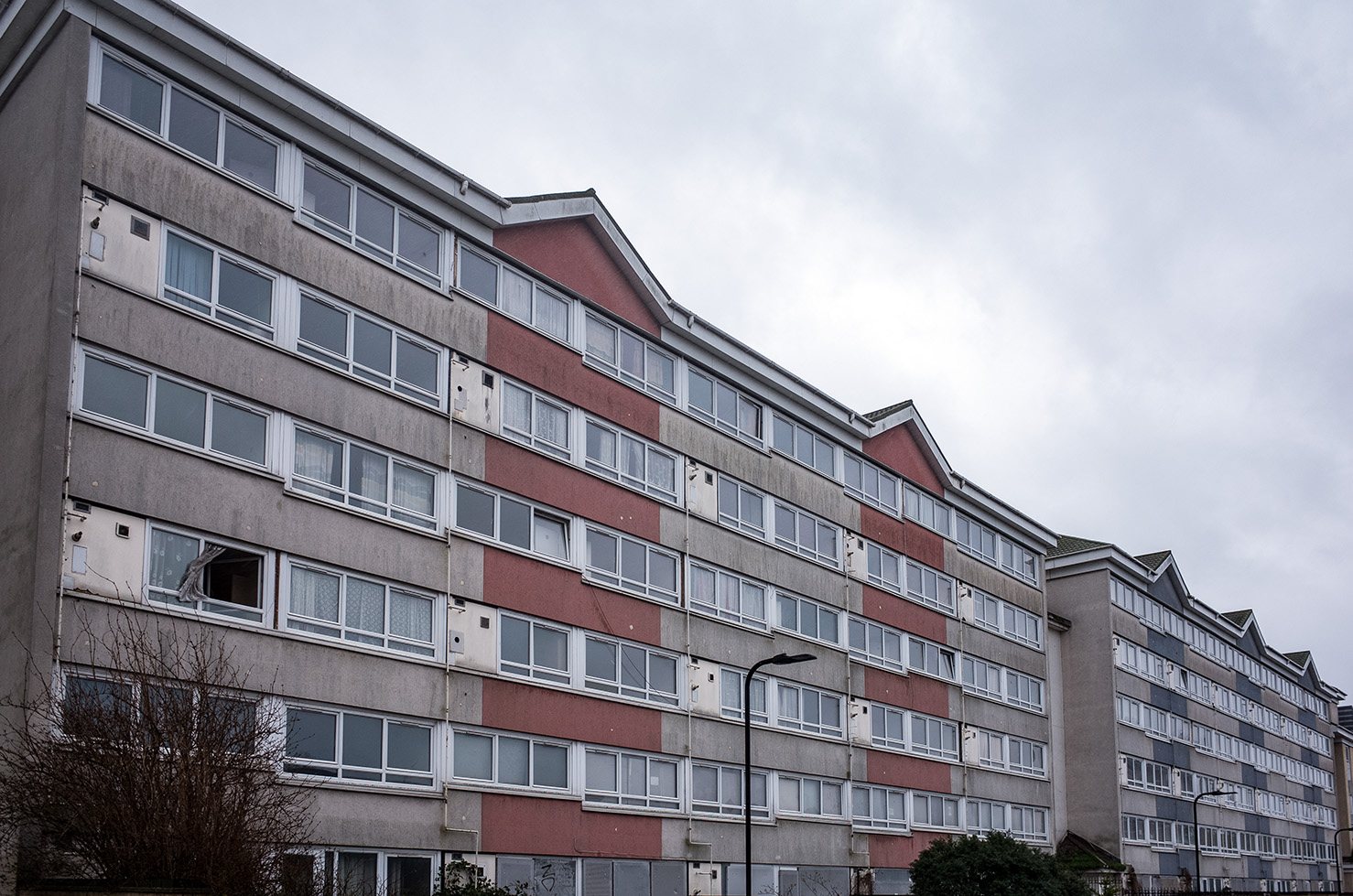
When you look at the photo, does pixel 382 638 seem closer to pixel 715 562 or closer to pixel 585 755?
pixel 585 755

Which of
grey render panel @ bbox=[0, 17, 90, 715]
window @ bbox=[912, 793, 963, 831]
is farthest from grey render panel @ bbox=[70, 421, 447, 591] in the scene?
window @ bbox=[912, 793, 963, 831]

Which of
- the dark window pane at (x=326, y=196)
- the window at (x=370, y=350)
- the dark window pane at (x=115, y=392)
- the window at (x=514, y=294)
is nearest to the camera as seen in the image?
the dark window pane at (x=115, y=392)

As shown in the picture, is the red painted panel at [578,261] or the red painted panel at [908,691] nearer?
the red painted panel at [578,261]

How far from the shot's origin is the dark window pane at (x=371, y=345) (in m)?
26.4

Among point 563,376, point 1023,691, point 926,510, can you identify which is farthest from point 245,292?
point 1023,691

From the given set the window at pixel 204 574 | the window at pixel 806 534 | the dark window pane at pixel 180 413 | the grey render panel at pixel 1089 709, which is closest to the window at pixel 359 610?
the window at pixel 204 574

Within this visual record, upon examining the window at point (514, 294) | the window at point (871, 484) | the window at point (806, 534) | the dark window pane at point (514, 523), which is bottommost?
the dark window pane at point (514, 523)

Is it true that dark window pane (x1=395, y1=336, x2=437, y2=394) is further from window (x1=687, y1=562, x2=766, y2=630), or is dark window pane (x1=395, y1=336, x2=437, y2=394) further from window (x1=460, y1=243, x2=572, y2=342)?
window (x1=687, y1=562, x2=766, y2=630)

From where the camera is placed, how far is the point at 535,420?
30.2 metres

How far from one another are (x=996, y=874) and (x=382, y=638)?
16.7m

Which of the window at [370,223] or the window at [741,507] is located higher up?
the window at [370,223]

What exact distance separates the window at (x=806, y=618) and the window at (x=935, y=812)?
6522mm

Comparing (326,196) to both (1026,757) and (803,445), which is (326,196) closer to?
(803,445)

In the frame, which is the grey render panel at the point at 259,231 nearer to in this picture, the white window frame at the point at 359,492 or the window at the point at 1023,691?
the white window frame at the point at 359,492
